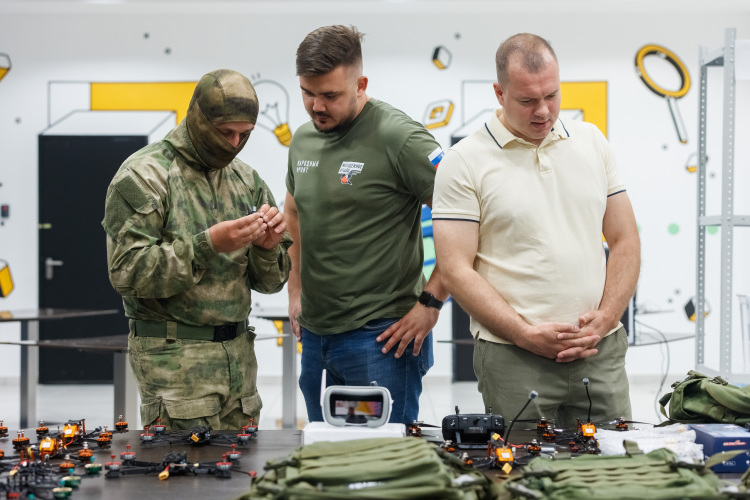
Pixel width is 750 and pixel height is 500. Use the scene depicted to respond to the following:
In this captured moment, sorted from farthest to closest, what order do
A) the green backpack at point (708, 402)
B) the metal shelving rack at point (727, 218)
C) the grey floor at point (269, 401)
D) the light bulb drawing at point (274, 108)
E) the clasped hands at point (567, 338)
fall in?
the light bulb drawing at point (274, 108) → the grey floor at point (269, 401) → the metal shelving rack at point (727, 218) → the clasped hands at point (567, 338) → the green backpack at point (708, 402)

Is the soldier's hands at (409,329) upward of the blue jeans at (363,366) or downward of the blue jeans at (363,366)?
upward

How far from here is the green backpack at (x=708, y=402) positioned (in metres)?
1.46

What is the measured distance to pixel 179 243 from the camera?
1752 mm

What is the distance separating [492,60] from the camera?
22.0 feet

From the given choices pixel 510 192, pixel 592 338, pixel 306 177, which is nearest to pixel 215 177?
pixel 306 177

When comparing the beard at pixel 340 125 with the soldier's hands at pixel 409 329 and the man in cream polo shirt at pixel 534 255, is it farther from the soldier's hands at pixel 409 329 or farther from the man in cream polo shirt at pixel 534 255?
the soldier's hands at pixel 409 329

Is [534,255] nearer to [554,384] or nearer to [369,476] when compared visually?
[554,384]

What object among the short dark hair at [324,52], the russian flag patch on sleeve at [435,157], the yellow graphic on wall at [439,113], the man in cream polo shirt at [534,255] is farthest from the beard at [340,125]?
the yellow graphic on wall at [439,113]

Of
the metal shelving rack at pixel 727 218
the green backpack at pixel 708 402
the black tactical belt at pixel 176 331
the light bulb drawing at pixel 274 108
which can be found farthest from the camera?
the light bulb drawing at pixel 274 108

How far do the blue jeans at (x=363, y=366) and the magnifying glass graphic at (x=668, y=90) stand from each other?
17.5ft

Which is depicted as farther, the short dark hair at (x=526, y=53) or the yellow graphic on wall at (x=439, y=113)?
the yellow graphic on wall at (x=439, y=113)

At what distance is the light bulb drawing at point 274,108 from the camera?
672cm

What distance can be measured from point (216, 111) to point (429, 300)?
0.77m

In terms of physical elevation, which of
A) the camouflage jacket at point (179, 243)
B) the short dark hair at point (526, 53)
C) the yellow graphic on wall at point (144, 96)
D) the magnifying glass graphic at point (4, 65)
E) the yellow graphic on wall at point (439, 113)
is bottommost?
the camouflage jacket at point (179, 243)
